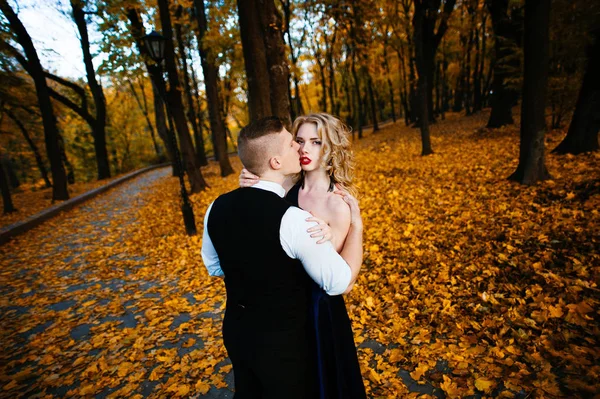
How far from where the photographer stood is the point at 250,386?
1941 millimetres

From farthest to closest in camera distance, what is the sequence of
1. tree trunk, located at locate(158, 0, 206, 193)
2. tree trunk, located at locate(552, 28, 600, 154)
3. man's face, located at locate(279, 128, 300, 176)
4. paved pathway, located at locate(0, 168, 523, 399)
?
tree trunk, located at locate(158, 0, 206, 193), tree trunk, located at locate(552, 28, 600, 154), paved pathway, located at locate(0, 168, 523, 399), man's face, located at locate(279, 128, 300, 176)

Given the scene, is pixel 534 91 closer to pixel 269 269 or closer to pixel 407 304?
pixel 407 304

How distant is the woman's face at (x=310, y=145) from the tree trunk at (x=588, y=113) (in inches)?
371

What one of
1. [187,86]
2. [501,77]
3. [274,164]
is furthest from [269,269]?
[187,86]

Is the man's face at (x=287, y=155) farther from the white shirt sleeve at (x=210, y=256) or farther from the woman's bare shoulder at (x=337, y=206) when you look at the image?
the white shirt sleeve at (x=210, y=256)

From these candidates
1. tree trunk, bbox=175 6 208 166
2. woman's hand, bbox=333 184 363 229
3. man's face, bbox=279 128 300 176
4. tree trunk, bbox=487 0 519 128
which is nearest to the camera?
man's face, bbox=279 128 300 176

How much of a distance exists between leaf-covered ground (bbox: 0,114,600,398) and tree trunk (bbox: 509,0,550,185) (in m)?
0.55

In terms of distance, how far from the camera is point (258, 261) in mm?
1536

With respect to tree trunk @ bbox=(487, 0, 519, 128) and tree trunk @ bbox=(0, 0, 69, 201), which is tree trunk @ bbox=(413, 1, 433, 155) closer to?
tree trunk @ bbox=(487, 0, 519, 128)

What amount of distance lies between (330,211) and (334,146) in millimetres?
557

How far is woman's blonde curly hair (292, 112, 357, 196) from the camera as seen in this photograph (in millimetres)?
2332

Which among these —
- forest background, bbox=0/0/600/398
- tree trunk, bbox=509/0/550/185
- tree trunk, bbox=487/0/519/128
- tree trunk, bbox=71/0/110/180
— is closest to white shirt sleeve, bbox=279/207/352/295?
forest background, bbox=0/0/600/398

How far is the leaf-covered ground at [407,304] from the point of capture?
3.08m

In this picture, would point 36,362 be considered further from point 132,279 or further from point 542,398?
point 542,398
